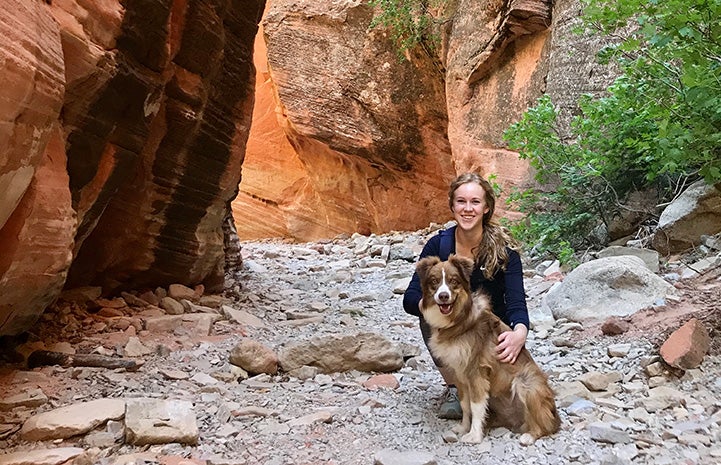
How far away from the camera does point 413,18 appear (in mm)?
15234

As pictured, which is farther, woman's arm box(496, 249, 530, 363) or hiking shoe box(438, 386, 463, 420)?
hiking shoe box(438, 386, 463, 420)

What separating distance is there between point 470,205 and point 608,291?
2.96 meters

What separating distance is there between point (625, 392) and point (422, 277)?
1801 millimetres

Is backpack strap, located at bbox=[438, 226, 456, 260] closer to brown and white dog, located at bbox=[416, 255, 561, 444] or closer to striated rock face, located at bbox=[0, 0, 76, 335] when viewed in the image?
brown and white dog, located at bbox=[416, 255, 561, 444]

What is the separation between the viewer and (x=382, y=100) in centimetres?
1609

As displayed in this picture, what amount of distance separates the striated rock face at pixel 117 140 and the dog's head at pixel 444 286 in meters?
2.55

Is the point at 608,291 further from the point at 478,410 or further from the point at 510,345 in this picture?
the point at 478,410

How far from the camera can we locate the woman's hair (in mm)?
3607

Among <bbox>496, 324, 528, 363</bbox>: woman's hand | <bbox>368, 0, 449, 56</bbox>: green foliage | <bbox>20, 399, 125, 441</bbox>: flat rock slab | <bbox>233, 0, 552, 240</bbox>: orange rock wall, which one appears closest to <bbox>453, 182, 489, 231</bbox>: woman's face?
<bbox>496, 324, 528, 363</bbox>: woman's hand

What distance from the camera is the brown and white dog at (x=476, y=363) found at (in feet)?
10.9

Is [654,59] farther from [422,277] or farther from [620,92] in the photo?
[422,277]

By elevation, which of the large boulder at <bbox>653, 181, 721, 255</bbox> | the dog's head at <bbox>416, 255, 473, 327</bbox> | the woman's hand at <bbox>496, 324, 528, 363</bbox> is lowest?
the woman's hand at <bbox>496, 324, 528, 363</bbox>

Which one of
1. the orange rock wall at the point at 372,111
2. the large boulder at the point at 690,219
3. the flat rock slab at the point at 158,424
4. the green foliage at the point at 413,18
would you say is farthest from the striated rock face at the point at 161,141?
the green foliage at the point at 413,18

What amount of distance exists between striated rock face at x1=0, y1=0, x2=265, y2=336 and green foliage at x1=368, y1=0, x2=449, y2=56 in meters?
8.65
